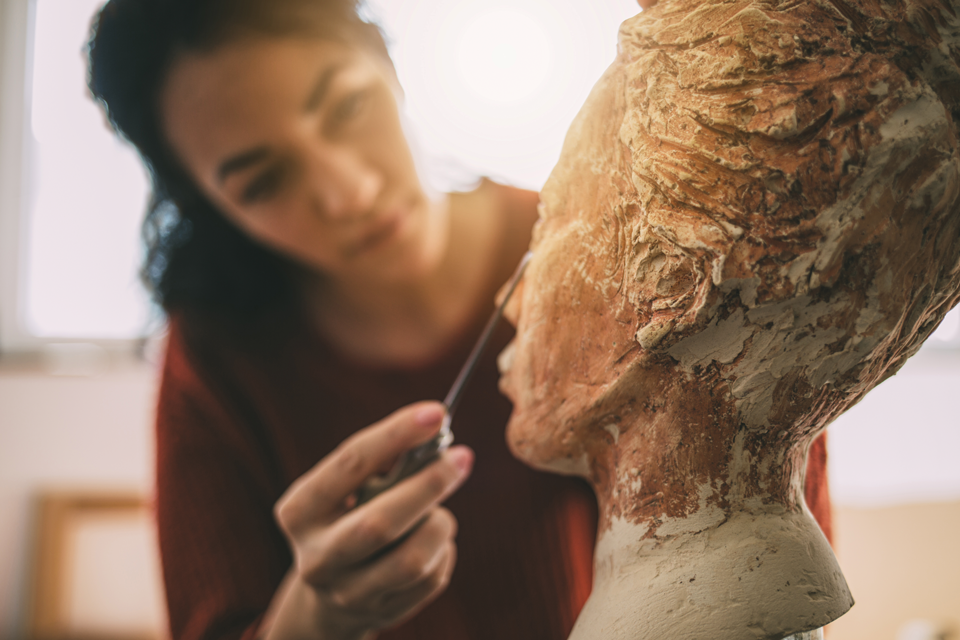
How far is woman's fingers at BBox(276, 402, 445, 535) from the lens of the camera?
2.10 ft

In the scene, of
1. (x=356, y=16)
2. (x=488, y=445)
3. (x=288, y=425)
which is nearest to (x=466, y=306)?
(x=488, y=445)

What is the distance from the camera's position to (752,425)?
436 millimetres

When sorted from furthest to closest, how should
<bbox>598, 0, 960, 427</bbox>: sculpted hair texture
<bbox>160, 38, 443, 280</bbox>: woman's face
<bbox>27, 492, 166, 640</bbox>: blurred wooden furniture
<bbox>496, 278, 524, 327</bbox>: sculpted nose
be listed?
<bbox>27, 492, 166, 640</bbox>: blurred wooden furniture → <bbox>160, 38, 443, 280</bbox>: woman's face → <bbox>496, 278, 524, 327</bbox>: sculpted nose → <bbox>598, 0, 960, 427</bbox>: sculpted hair texture

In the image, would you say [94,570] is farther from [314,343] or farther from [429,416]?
[429,416]

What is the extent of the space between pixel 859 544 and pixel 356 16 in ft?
4.71

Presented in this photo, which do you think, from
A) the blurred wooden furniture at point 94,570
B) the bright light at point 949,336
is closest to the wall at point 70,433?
the blurred wooden furniture at point 94,570

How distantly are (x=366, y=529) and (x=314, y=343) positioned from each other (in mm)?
490

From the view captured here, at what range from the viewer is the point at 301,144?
763mm

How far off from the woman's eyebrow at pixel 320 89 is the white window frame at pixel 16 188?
4.68 ft

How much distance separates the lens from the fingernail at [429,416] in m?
0.64

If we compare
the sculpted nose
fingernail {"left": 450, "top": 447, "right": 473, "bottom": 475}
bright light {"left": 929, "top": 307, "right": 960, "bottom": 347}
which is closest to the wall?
fingernail {"left": 450, "top": 447, "right": 473, "bottom": 475}

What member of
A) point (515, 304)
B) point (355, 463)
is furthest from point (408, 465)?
point (515, 304)

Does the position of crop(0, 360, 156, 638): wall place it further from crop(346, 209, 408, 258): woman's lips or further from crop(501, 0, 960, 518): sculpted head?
crop(501, 0, 960, 518): sculpted head

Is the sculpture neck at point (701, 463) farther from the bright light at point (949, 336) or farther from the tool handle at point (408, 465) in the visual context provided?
the bright light at point (949, 336)
